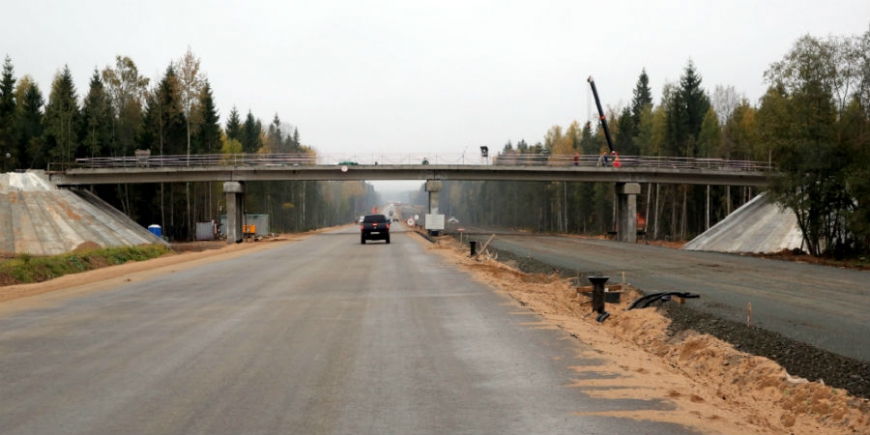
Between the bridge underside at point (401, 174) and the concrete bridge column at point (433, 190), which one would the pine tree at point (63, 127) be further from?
A: the concrete bridge column at point (433, 190)

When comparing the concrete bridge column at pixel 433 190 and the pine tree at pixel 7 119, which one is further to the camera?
the pine tree at pixel 7 119

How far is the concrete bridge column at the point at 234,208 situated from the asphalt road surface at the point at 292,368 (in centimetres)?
4694

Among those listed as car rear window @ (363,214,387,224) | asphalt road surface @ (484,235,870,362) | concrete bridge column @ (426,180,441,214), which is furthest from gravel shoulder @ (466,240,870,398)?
concrete bridge column @ (426,180,441,214)

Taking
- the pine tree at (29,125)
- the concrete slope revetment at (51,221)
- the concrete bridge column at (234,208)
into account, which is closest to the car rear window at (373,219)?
the concrete bridge column at (234,208)

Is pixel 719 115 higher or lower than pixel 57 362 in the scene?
higher

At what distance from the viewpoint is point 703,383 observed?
8219mm

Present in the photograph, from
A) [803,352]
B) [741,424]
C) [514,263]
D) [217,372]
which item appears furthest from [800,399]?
[514,263]

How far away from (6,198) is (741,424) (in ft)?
201

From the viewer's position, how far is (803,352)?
9.30 meters

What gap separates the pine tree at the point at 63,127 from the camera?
7631 cm

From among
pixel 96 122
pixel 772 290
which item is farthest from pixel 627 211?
pixel 96 122

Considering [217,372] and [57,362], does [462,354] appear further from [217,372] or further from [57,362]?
[57,362]

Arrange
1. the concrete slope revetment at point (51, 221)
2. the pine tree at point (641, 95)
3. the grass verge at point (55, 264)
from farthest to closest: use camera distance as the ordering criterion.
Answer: the pine tree at point (641, 95) < the concrete slope revetment at point (51, 221) < the grass verge at point (55, 264)

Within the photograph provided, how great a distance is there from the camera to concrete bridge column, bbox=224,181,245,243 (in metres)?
62.5
